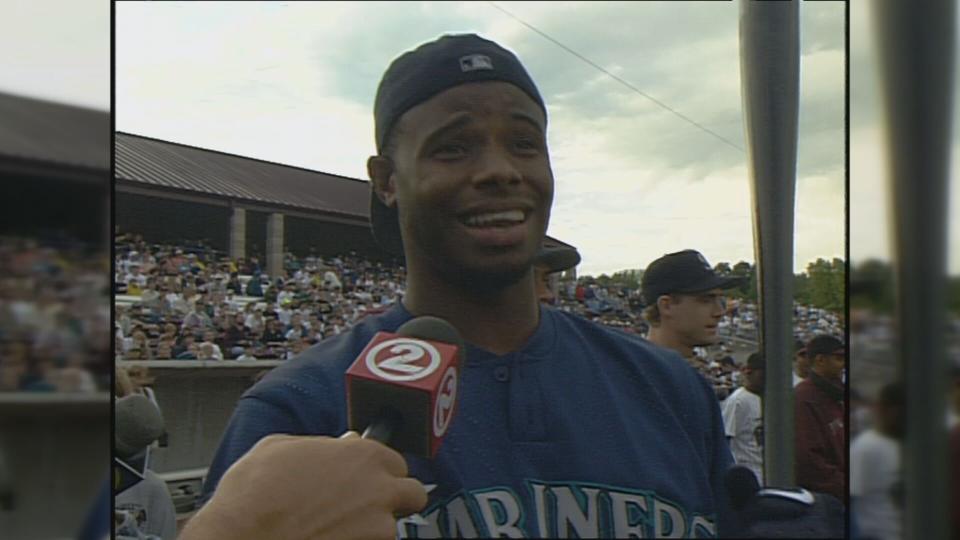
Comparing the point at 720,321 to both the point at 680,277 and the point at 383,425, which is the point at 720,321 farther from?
the point at 383,425

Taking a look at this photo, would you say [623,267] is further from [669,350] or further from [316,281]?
[316,281]

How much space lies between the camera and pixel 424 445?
1.82 metres

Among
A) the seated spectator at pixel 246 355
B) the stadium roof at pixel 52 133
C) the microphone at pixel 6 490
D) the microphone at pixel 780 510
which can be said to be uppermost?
the stadium roof at pixel 52 133

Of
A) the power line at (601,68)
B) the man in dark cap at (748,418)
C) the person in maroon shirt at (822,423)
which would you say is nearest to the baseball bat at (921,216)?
the person in maroon shirt at (822,423)

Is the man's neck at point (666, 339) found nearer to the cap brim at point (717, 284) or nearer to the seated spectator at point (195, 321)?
the cap brim at point (717, 284)

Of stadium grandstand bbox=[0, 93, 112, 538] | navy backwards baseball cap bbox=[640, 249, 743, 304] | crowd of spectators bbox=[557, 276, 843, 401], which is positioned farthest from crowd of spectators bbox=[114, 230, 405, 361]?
stadium grandstand bbox=[0, 93, 112, 538]

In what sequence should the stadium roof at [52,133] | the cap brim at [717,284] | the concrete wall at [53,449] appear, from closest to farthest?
the cap brim at [717,284]
the stadium roof at [52,133]
the concrete wall at [53,449]

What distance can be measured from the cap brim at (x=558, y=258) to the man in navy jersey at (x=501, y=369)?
0.03 metres

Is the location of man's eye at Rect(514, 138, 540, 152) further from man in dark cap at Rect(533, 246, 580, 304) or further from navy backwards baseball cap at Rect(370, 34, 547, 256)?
man in dark cap at Rect(533, 246, 580, 304)

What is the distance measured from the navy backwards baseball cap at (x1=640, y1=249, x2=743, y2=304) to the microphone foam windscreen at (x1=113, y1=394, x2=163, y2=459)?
36.7 inches

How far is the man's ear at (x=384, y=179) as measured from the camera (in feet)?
6.22

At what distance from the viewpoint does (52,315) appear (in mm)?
3779

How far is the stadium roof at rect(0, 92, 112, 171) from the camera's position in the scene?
8.36ft

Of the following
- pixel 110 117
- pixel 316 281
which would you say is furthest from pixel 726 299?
pixel 110 117
